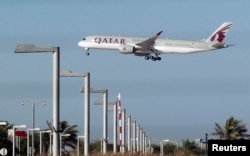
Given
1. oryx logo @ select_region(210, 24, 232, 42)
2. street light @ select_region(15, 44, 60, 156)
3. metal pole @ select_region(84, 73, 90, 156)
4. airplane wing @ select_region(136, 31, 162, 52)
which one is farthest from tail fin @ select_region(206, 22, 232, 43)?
street light @ select_region(15, 44, 60, 156)

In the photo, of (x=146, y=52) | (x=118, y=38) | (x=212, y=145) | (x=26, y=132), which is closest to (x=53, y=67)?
(x=212, y=145)

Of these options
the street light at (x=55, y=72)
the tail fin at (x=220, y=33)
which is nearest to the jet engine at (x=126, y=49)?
the tail fin at (x=220, y=33)

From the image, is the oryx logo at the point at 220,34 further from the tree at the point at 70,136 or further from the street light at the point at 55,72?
the street light at the point at 55,72

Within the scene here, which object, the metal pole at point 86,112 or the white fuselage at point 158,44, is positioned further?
the white fuselage at point 158,44

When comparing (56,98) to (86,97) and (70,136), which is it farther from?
(70,136)

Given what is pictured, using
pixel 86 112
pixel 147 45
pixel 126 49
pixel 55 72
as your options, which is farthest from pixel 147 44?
pixel 55 72

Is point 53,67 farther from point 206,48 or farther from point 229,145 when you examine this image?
point 206,48

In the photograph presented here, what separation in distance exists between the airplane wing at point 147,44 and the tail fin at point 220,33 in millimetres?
10434

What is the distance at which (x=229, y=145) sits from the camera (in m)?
27.6

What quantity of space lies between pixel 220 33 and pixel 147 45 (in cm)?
1907

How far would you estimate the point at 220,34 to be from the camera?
13000cm

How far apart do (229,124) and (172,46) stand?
713 inches

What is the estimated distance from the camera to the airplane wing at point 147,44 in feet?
367

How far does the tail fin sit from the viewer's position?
127 m
